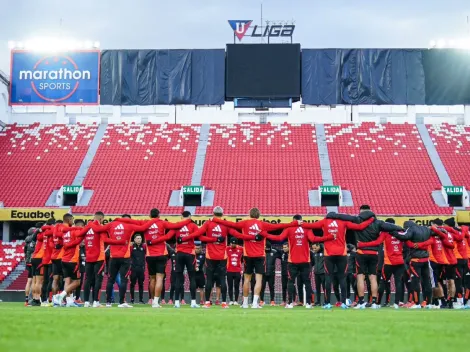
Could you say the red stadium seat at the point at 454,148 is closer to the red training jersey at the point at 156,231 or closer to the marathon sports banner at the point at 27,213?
the marathon sports banner at the point at 27,213

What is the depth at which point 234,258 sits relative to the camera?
816 inches

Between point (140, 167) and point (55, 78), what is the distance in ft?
29.6

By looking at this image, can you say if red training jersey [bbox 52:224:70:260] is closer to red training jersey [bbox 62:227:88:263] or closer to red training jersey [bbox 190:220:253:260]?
red training jersey [bbox 62:227:88:263]

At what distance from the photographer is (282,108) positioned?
47.6 meters

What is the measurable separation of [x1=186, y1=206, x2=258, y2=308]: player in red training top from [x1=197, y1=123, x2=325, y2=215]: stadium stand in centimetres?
1977

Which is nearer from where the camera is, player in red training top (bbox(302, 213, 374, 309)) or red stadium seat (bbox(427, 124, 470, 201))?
player in red training top (bbox(302, 213, 374, 309))

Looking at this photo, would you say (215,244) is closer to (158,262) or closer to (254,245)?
(254,245)

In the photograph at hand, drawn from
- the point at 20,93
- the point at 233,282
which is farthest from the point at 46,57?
the point at 233,282

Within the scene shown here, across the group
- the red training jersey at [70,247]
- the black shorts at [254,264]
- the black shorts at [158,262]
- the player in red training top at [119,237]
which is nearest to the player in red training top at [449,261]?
the black shorts at [254,264]

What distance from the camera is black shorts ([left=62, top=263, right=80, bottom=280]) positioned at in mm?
18141

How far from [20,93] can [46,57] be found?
2.84m

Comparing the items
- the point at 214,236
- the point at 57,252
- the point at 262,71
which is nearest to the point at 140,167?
the point at 262,71

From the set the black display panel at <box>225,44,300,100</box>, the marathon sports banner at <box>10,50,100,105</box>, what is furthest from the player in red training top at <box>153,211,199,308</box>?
the marathon sports banner at <box>10,50,100,105</box>

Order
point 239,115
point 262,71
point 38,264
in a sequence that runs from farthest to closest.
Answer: point 239,115, point 262,71, point 38,264
